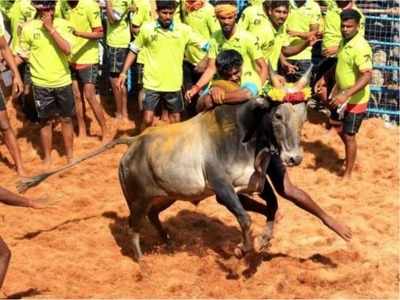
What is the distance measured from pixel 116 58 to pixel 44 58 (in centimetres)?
147

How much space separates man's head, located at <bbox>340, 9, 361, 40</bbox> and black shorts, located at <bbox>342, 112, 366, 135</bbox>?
0.90 meters

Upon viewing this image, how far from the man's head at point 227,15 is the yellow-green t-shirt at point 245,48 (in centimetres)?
11

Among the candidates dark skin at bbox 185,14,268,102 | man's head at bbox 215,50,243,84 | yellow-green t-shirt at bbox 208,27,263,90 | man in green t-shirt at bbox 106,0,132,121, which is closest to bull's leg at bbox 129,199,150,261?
man's head at bbox 215,50,243,84

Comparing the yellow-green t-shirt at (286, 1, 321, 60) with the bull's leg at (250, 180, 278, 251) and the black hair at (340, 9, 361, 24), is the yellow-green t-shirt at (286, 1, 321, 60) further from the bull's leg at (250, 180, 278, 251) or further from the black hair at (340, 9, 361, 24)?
the bull's leg at (250, 180, 278, 251)

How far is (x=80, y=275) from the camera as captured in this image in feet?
22.5

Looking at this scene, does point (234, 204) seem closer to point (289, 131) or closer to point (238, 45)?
point (289, 131)

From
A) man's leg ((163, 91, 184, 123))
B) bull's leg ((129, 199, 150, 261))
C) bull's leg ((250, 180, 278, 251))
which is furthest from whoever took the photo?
man's leg ((163, 91, 184, 123))

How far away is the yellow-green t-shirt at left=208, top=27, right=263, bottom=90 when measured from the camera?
8898 millimetres

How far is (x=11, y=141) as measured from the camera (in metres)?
9.37

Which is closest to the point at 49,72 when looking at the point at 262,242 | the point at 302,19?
the point at 302,19

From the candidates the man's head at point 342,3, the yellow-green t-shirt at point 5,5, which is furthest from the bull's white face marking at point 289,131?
the yellow-green t-shirt at point 5,5

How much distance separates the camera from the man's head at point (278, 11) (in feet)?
32.1

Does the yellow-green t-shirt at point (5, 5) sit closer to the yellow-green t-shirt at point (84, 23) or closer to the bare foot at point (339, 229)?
the yellow-green t-shirt at point (84, 23)

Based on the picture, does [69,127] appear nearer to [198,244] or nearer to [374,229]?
[198,244]
